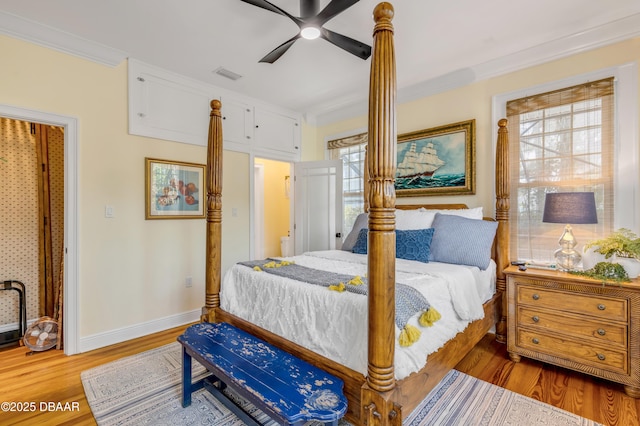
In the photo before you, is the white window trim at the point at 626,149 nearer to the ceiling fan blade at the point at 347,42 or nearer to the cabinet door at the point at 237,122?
the ceiling fan blade at the point at 347,42

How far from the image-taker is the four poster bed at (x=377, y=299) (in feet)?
4.24

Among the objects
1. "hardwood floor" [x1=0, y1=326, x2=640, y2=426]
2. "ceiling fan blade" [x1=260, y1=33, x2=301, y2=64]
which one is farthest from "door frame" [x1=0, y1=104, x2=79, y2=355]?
"ceiling fan blade" [x1=260, y1=33, x2=301, y2=64]

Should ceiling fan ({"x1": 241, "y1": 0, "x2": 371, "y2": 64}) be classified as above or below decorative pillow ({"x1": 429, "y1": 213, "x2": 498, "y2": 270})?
above

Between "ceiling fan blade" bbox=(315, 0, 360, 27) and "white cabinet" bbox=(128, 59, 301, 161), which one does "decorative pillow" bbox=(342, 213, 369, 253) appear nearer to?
"white cabinet" bbox=(128, 59, 301, 161)

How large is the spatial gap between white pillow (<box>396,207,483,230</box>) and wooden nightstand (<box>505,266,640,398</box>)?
665 mm

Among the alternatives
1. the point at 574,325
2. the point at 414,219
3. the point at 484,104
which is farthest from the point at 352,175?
the point at 574,325

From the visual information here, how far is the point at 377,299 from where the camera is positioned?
1.30m

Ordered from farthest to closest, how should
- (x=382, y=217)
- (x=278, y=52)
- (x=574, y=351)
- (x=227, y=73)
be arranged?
(x=227, y=73) < (x=278, y=52) < (x=574, y=351) < (x=382, y=217)

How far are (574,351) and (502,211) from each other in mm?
1215

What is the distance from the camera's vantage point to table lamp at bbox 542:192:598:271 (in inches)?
88.3

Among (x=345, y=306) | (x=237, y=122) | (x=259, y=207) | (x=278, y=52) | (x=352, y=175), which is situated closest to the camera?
(x=345, y=306)

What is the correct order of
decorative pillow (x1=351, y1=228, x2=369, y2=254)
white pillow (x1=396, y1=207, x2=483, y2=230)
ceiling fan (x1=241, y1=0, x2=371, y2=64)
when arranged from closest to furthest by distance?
ceiling fan (x1=241, y1=0, x2=371, y2=64) → white pillow (x1=396, y1=207, x2=483, y2=230) → decorative pillow (x1=351, y1=228, x2=369, y2=254)

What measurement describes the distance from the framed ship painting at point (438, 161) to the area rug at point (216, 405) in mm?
1906

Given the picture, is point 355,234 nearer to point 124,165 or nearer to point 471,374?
point 471,374
